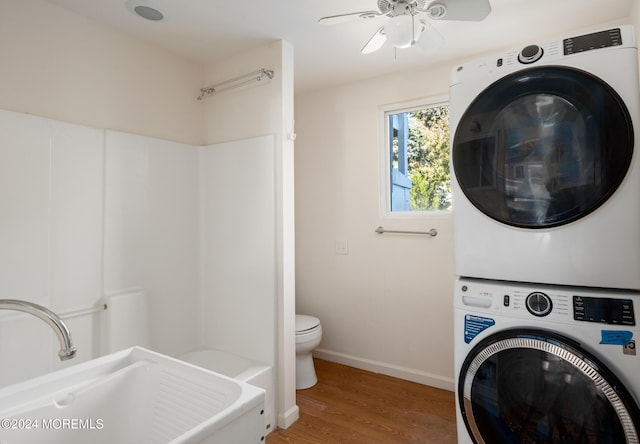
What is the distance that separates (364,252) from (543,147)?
68.3 inches

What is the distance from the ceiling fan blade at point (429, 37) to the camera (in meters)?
1.68

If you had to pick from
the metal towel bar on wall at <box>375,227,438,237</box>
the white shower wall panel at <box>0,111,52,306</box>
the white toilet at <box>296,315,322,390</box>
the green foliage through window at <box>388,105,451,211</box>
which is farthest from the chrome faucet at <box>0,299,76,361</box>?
the green foliage through window at <box>388,105,451,211</box>

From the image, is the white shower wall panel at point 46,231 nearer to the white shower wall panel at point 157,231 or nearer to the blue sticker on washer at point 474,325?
the white shower wall panel at point 157,231

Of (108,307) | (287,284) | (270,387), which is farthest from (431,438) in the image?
(108,307)

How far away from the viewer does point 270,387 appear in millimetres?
2195

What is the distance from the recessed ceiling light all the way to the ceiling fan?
974mm

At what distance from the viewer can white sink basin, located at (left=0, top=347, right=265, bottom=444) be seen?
93 cm

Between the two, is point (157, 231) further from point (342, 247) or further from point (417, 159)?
point (417, 159)

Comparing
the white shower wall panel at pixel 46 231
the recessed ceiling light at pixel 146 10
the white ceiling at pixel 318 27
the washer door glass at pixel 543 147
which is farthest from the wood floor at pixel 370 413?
the recessed ceiling light at pixel 146 10

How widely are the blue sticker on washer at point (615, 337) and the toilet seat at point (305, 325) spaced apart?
1799 mm

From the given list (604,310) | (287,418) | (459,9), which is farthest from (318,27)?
(287,418)

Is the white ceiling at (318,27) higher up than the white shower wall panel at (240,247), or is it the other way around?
the white ceiling at (318,27)

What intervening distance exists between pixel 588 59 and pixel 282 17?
149 centimetres

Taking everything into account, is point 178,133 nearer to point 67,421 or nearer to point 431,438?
point 67,421
